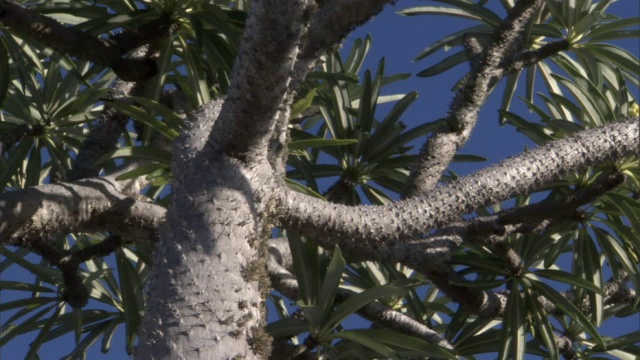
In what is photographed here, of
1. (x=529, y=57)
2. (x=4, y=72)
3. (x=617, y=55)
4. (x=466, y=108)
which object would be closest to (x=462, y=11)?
(x=617, y=55)

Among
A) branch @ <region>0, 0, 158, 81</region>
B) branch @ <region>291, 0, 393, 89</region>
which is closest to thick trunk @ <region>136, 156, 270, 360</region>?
branch @ <region>291, 0, 393, 89</region>

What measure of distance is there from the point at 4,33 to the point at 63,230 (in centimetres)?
85

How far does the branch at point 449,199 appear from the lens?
1720 millimetres

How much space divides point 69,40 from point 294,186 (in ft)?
2.46

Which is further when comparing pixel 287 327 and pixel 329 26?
pixel 287 327

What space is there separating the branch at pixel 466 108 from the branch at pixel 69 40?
78 cm

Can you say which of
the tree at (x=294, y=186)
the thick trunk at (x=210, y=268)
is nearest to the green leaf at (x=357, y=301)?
the tree at (x=294, y=186)

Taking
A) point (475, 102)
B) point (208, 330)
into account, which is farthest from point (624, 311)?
point (208, 330)

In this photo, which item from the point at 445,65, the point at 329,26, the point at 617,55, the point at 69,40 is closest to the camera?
the point at 329,26

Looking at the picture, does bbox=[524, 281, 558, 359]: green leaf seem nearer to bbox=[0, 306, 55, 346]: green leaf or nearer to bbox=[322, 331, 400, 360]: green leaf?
bbox=[322, 331, 400, 360]: green leaf

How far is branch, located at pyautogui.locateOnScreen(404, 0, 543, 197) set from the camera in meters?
2.31

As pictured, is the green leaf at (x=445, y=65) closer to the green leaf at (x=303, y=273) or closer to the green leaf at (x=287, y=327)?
the green leaf at (x=303, y=273)

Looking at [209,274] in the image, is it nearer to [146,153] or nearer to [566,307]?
[146,153]

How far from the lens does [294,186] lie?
2.03 m
